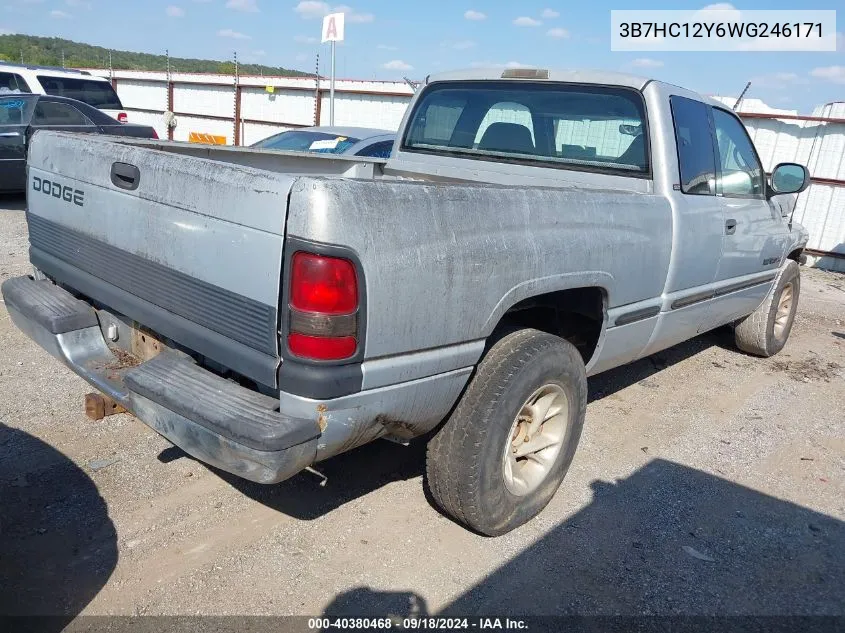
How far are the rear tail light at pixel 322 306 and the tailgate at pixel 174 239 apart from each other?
0.25ft

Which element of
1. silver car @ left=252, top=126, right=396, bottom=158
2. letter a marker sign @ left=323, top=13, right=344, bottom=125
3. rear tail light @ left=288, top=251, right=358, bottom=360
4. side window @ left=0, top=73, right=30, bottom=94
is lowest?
rear tail light @ left=288, top=251, right=358, bottom=360

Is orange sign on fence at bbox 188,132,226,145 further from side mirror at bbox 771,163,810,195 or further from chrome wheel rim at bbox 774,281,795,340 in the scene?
side mirror at bbox 771,163,810,195

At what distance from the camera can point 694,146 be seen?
3.95 metres

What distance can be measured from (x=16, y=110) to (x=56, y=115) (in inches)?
20.4

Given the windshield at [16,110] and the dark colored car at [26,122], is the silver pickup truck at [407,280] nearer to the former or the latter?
the dark colored car at [26,122]

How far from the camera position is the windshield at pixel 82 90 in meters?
12.6

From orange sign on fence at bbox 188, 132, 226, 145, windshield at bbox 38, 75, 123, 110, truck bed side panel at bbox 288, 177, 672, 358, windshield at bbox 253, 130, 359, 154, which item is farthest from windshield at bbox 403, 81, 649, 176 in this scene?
orange sign on fence at bbox 188, 132, 226, 145

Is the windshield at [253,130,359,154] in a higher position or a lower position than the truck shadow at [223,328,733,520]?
higher

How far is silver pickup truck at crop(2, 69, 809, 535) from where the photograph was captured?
2.18 m

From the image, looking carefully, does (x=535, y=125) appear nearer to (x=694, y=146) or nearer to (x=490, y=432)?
(x=694, y=146)

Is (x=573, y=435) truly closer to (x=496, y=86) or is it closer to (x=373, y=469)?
(x=373, y=469)

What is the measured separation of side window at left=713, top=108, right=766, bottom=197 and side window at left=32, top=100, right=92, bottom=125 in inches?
361

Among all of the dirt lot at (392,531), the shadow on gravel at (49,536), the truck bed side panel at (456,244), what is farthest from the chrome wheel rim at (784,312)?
the shadow on gravel at (49,536)

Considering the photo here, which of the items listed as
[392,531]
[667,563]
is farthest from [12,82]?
[667,563]
